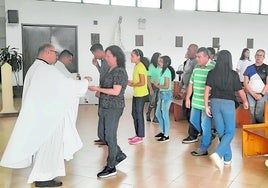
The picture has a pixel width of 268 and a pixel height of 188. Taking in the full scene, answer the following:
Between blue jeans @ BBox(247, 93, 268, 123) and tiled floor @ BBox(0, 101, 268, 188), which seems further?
blue jeans @ BBox(247, 93, 268, 123)

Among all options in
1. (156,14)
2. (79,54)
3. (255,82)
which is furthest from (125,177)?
(156,14)

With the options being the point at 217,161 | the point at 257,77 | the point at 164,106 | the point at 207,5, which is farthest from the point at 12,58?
the point at 217,161

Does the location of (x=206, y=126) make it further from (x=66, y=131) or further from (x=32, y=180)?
(x=32, y=180)

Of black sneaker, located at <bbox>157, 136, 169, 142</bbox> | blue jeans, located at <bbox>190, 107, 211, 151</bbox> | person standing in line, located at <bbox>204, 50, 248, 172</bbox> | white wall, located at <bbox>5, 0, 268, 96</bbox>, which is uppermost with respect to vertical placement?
white wall, located at <bbox>5, 0, 268, 96</bbox>

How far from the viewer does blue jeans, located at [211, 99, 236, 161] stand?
399 cm

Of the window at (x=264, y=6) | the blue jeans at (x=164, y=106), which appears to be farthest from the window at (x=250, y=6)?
the blue jeans at (x=164, y=106)

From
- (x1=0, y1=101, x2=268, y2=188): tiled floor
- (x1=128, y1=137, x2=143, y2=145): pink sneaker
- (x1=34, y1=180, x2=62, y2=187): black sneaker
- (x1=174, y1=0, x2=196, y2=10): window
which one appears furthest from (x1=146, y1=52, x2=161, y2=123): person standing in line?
(x1=174, y1=0, x2=196, y2=10): window

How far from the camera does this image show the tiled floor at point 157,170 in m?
3.66

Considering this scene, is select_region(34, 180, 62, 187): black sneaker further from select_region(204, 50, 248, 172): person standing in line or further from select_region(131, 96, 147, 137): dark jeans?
select_region(131, 96, 147, 137): dark jeans

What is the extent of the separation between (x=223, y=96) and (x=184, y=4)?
745 cm

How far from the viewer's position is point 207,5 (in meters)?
11.2

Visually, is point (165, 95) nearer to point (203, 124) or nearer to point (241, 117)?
point (203, 124)

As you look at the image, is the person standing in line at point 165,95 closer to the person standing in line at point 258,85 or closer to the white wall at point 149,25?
the person standing in line at point 258,85

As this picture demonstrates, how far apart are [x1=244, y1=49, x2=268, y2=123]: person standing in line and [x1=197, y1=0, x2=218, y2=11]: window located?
21.2ft
